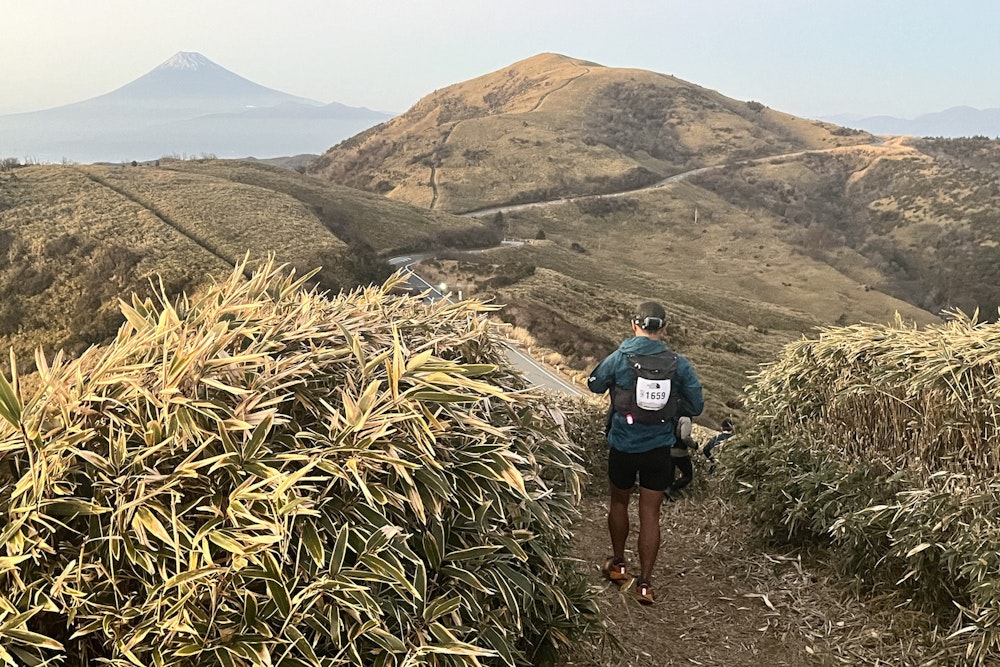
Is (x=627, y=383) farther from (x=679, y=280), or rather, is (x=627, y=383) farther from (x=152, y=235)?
(x=679, y=280)

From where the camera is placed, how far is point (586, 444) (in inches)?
265

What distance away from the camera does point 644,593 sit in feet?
13.5

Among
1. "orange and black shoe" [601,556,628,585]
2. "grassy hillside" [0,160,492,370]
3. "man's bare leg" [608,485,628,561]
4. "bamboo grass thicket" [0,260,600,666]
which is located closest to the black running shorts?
"man's bare leg" [608,485,628,561]

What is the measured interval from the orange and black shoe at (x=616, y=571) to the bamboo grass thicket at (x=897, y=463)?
4.30ft

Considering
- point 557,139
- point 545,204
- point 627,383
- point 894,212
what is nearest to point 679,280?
point 545,204

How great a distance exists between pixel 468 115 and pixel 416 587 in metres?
133

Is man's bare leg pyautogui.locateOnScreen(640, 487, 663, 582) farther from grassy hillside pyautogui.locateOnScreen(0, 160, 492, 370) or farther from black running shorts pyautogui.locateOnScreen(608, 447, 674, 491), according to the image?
grassy hillside pyautogui.locateOnScreen(0, 160, 492, 370)

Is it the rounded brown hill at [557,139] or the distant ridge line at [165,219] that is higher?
the rounded brown hill at [557,139]

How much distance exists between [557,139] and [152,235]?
233 ft

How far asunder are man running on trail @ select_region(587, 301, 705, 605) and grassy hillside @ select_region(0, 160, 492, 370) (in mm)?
27318

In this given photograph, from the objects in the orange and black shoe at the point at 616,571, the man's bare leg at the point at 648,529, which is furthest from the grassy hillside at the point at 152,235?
the man's bare leg at the point at 648,529

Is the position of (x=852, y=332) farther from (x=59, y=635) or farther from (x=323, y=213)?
(x=323, y=213)

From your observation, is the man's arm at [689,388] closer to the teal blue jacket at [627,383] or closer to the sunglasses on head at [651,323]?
the teal blue jacket at [627,383]

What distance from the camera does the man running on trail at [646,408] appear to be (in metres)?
3.81
